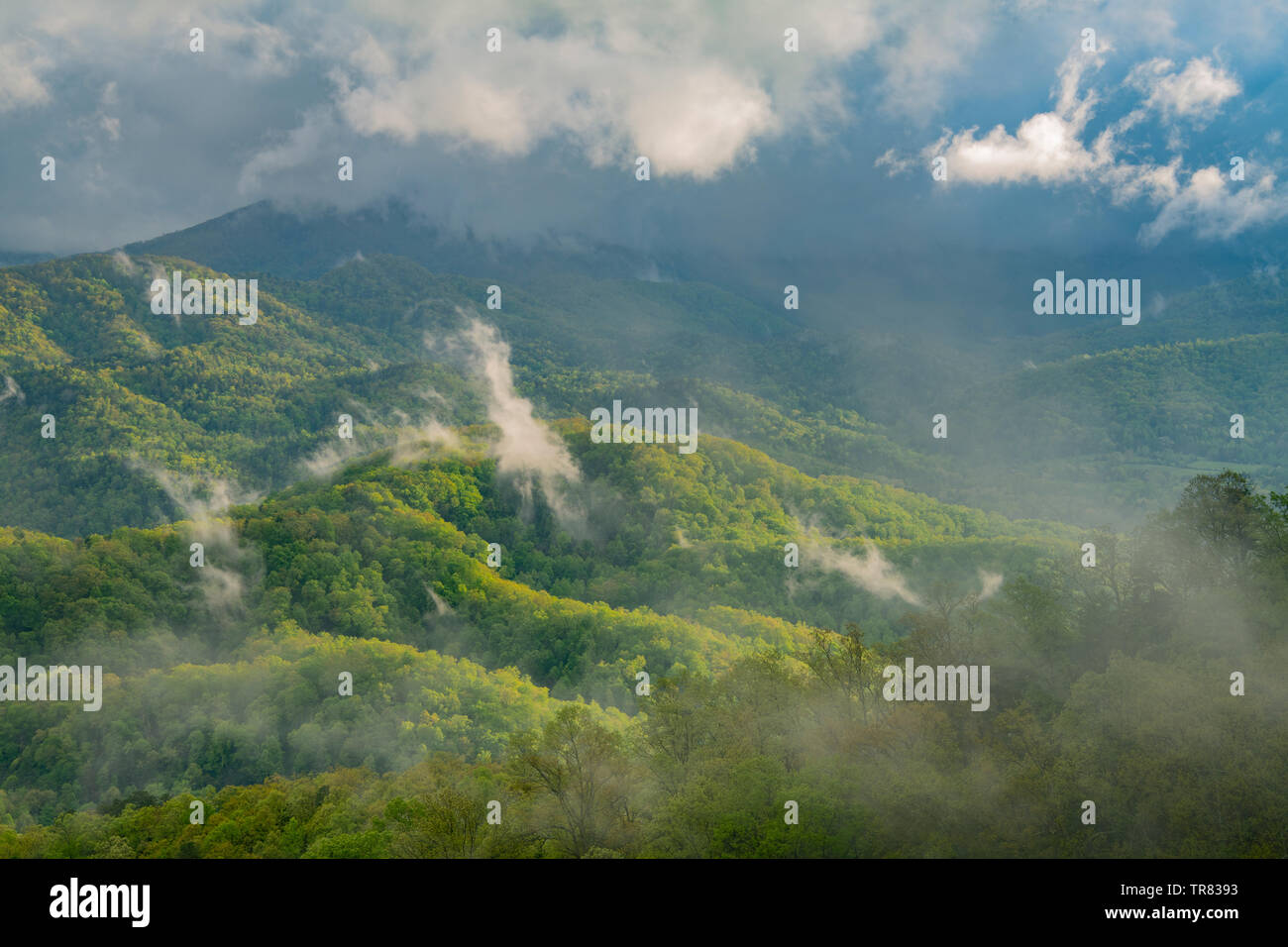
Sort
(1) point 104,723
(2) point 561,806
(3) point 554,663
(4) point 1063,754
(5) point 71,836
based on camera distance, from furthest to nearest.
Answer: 1. (3) point 554,663
2. (1) point 104,723
3. (5) point 71,836
4. (2) point 561,806
5. (4) point 1063,754

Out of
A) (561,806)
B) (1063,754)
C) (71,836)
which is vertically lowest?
(71,836)

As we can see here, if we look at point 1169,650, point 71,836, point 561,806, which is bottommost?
point 71,836

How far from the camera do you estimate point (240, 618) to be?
178625 millimetres

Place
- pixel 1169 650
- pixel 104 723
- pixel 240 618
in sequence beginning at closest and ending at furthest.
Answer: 1. pixel 1169 650
2. pixel 104 723
3. pixel 240 618

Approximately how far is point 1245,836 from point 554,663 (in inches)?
5122

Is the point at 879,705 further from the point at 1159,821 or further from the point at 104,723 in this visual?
the point at 104,723

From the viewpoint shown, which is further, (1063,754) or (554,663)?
(554,663)

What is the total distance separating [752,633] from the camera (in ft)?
Answer: 544
